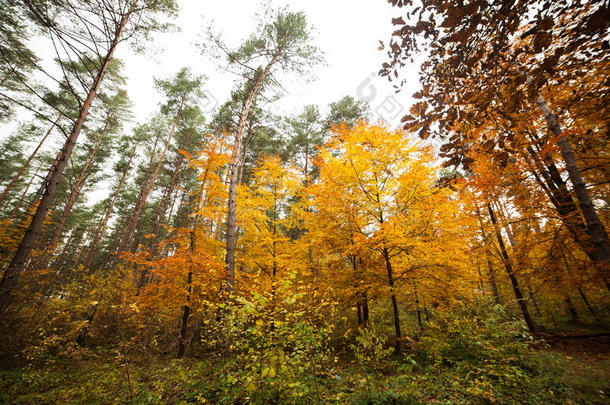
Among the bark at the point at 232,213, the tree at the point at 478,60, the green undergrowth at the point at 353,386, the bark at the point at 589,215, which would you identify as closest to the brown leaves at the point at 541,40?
the tree at the point at 478,60

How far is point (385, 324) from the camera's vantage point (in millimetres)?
11516

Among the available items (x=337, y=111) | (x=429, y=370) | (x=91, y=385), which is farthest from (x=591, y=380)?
(x=337, y=111)

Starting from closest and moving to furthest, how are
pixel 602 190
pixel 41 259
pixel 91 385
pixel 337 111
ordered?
pixel 91 385, pixel 602 190, pixel 41 259, pixel 337 111

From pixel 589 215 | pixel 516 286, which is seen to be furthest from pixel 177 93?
pixel 516 286

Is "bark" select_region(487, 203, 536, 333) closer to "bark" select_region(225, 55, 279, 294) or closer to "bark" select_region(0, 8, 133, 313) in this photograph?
"bark" select_region(225, 55, 279, 294)

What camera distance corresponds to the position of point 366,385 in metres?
4.12

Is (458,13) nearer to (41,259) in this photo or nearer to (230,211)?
(230,211)

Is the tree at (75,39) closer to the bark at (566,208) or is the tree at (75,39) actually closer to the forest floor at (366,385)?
the forest floor at (366,385)

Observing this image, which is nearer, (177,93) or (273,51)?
(273,51)

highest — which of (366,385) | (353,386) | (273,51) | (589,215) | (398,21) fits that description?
(273,51)

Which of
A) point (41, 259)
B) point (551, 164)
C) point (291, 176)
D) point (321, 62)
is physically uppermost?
point (321, 62)

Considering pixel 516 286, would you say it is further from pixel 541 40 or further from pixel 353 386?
pixel 541 40

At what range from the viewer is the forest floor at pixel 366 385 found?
12.1 ft

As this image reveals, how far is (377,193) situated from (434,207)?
162cm
